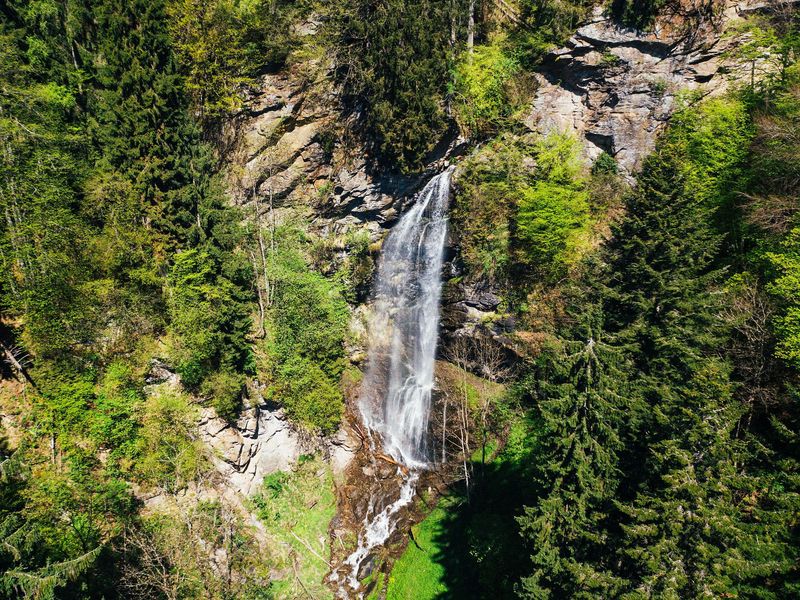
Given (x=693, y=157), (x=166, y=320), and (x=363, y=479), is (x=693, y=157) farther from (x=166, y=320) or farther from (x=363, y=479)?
(x=166, y=320)

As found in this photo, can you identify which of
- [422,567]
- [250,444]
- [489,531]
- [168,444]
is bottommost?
[422,567]

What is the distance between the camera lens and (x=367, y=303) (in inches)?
1241

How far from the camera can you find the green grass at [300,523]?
22078mm

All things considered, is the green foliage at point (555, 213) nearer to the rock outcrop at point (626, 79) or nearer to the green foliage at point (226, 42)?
the rock outcrop at point (626, 79)

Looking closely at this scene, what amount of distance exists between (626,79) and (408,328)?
71.7 ft

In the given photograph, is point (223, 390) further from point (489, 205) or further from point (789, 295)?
point (789, 295)

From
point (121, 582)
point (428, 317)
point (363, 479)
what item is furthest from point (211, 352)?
point (428, 317)

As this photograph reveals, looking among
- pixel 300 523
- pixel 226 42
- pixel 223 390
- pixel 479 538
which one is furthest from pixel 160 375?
pixel 226 42

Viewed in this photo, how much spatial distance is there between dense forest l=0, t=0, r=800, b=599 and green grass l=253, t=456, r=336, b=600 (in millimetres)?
144

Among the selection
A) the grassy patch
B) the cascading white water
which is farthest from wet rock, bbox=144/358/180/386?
the grassy patch

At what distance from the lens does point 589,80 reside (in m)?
26.6

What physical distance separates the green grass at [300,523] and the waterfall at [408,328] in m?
5.00

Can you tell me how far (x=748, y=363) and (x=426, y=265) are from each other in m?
18.5

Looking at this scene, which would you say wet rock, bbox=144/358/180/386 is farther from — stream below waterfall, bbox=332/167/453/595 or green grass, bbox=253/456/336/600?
stream below waterfall, bbox=332/167/453/595
